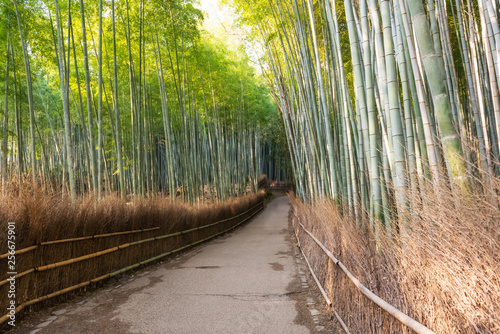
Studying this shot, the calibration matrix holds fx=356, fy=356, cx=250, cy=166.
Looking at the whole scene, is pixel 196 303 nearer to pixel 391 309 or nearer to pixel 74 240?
pixel 74 240

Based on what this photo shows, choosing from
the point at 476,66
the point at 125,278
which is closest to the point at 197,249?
the point at 125,278

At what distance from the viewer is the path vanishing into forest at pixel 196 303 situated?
239 centimetres

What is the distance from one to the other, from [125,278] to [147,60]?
5.12 metres

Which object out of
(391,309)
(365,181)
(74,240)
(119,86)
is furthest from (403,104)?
(119,86)

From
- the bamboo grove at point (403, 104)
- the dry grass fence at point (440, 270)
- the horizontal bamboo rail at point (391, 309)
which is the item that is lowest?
the horizontal bamboo rail at point (391, 309)

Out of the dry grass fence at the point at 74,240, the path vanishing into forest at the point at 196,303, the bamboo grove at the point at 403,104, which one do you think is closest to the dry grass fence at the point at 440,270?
the bamboo grove at the point at 403,104

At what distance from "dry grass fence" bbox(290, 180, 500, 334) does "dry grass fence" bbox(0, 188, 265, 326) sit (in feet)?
7.24

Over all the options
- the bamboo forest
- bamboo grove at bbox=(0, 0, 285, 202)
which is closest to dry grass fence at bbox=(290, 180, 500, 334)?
the bamboo forest

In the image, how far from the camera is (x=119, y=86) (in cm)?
809

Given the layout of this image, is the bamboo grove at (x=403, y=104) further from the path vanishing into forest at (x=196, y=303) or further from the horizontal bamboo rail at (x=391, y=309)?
the path vanishing into forest at (x=196, y=303)

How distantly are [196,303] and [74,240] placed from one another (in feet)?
3.81

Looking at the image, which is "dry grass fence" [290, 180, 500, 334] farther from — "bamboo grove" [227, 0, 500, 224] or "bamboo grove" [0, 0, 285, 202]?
"bamboo grove" [0, 0, 285, 202]

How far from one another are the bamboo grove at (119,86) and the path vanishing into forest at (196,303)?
1.08 metres

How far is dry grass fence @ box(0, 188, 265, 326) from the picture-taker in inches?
96.1
